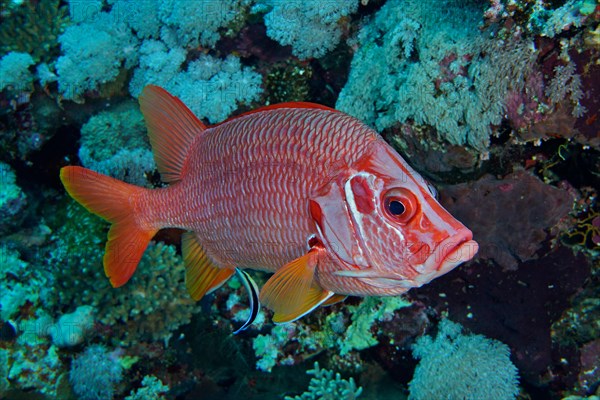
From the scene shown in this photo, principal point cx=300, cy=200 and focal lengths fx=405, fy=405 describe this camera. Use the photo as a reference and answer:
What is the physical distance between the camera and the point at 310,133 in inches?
85.5

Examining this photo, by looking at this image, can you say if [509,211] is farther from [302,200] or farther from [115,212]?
[115,212]

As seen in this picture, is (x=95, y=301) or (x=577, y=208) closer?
(x=577, y=208)

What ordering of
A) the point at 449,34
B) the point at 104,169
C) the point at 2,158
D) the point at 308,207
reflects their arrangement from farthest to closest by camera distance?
the point at 2,158
the point at 104,169
the point at 449,34
the point at 308,207

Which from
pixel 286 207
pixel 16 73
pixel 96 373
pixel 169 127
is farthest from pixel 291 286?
pixel 16 73

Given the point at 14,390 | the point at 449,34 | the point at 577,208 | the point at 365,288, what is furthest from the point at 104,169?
the point at 577,208

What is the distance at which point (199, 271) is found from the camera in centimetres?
276

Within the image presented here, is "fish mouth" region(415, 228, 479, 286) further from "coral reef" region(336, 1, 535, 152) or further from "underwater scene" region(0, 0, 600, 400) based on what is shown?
"coral reef" region(336, 1, 535, 152)

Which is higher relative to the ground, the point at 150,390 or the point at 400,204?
the point at 400,204

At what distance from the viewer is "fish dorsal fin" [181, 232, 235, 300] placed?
107 inches

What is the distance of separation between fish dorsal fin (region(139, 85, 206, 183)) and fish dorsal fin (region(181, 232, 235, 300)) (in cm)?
47

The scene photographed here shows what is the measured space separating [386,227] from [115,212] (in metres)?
1.78

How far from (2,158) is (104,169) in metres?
2.35

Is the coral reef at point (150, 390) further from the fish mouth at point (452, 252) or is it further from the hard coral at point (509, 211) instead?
the fish mouth at point (452, 252)

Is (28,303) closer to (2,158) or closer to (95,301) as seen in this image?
(95,301)
